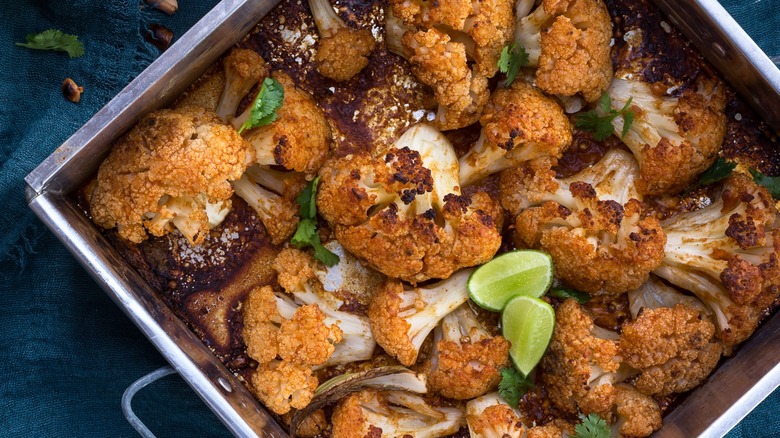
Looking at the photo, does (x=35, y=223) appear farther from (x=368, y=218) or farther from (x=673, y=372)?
(x=673, y=372)

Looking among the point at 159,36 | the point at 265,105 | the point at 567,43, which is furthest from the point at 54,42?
the point at 567,43

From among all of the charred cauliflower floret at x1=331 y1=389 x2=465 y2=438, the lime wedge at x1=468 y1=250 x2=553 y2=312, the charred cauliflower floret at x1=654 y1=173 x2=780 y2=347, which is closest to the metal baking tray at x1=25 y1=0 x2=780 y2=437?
the charred cauliflower floret at x1=654 y1=173 x2=780 y2=347

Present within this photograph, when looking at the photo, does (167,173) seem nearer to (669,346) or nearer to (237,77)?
(237,77)

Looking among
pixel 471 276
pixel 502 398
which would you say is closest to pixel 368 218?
pixel 471 276

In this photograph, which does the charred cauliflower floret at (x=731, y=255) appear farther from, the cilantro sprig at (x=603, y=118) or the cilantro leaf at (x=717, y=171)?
the cilantro sprig at (x=603, y=118)

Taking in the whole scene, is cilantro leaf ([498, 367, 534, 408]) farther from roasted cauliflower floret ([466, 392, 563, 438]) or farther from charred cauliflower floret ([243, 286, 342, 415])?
charred cauliflower floret ([243, 286, 342, 415])

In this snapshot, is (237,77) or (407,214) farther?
(237,77)
